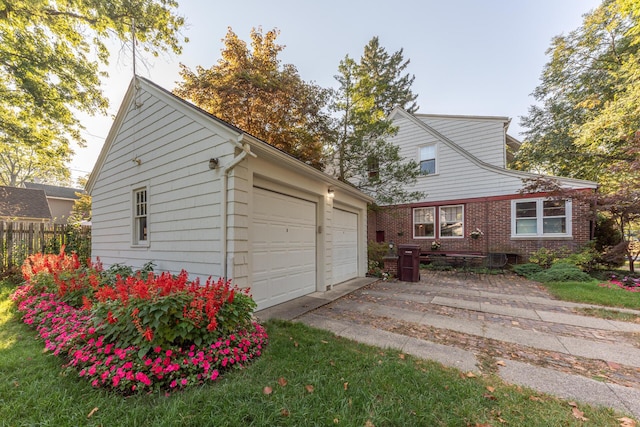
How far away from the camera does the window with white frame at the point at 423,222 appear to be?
460 inches

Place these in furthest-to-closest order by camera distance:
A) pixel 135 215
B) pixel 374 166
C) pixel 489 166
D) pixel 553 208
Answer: pixel 489 166 < pixel 374 166 < pixel 553 208 < pixel 135 215

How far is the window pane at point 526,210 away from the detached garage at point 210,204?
7242mm

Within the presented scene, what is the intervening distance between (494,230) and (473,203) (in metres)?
1.35

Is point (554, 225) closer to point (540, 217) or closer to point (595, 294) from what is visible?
point (540, 217)

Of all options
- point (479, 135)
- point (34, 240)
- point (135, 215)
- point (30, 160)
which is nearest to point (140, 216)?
point (135, 215)

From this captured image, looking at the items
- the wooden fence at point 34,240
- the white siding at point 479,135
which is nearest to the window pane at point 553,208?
the white siding at point 479,135

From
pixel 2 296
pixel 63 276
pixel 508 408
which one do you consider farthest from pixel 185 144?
pixel 508 408

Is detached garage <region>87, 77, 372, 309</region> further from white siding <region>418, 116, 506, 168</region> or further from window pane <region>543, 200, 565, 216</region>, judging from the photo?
white siding <region>418, 116, 506, 168</region>

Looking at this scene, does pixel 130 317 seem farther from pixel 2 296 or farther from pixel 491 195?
pixel 491 195

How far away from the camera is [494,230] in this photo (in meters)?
10.3

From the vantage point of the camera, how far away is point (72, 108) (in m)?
9.91

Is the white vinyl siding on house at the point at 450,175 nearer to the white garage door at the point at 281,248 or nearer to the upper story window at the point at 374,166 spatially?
the upper story window at the point at 374,166

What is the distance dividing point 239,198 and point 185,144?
1961 mm

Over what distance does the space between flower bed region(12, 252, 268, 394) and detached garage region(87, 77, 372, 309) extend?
41.2 inches
